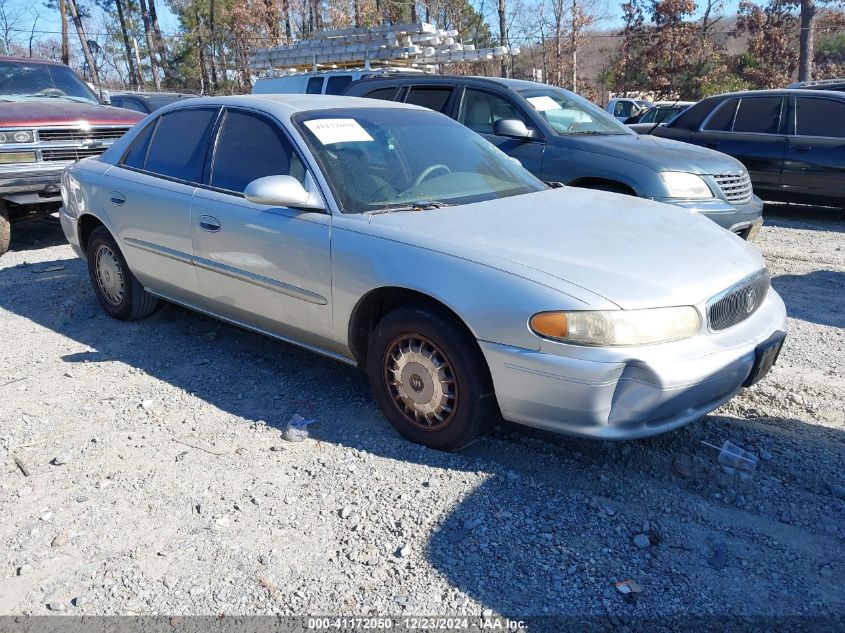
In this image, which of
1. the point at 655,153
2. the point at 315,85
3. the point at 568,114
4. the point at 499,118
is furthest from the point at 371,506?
the point at 315,85

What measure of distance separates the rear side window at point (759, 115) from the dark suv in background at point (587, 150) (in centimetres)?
270

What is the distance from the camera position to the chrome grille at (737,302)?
3.14 meters

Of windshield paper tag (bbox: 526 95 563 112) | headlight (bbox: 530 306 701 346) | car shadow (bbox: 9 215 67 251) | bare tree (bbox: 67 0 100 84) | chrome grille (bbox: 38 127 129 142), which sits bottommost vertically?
car shadow (bbox: 9 215 67 251)

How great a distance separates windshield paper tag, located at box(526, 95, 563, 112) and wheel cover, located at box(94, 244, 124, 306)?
4.33 metres

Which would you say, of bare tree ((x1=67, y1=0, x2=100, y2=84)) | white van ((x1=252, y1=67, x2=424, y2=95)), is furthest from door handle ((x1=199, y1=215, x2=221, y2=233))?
bare tree ((x1=67, y1=0, x2=100, y2=84))

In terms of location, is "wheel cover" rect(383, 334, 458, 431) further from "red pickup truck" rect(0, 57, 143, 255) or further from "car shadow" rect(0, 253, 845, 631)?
"red pickup truck" rect(0, 57, 143, 255)

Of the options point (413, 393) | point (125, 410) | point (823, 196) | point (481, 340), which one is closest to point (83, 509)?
point (125, 410)

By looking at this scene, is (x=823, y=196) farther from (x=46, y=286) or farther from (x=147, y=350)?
(x=46, y=286)

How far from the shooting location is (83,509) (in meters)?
3.13

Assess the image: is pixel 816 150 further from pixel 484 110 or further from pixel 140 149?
pixel 140 149

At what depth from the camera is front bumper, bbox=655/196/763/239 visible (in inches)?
259

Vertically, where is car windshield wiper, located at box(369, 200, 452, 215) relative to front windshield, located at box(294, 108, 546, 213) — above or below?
below

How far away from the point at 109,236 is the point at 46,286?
1719 millimetres

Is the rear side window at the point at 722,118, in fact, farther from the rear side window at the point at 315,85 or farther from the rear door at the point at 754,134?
the rear side window at the point at 315,85
